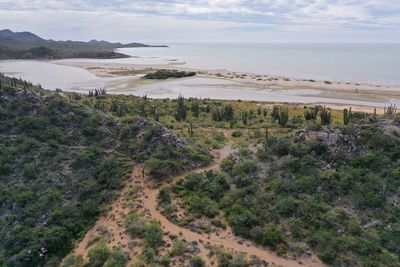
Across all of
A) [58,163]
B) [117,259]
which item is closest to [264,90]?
[58,163]

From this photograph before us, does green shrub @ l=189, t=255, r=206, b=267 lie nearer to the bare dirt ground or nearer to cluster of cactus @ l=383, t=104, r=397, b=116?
the bare dirt ground

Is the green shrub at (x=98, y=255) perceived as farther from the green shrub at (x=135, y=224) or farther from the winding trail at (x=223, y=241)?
the winding trail at (x=223, y=241)

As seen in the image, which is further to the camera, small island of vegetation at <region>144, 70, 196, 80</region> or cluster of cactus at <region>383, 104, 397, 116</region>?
small island of vegetation at <region>144, 70, 196, 80</region>

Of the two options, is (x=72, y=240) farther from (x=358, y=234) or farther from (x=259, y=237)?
(x=358, y=234)

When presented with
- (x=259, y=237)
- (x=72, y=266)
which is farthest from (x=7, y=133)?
(x=259, y=237)

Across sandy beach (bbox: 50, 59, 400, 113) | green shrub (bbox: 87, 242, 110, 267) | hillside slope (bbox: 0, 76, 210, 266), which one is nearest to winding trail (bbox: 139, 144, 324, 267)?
hillside slope (bbox: 0, 76, 210, 266)

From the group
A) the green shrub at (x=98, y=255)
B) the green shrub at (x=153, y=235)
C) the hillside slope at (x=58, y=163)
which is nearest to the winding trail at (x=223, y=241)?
the green shrub at (x=153, y=235)

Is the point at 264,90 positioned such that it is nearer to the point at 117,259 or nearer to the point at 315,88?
the point at 315,88

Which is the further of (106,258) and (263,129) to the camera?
(263,129)
